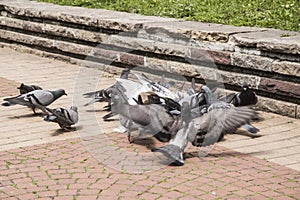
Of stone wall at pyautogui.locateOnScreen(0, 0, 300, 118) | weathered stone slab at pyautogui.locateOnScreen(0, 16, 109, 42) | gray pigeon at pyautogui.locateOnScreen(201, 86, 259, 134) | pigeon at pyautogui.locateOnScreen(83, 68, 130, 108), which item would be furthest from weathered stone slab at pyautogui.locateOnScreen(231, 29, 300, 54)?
weathered stone slab at pyautogui.locateOnScreen(0, 16, 109, 42)

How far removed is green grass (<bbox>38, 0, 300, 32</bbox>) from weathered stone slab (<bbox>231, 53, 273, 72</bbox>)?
99 cm

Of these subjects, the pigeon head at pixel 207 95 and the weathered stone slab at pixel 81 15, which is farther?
the weathered stone slab at pixel 81 15

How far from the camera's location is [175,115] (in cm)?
612

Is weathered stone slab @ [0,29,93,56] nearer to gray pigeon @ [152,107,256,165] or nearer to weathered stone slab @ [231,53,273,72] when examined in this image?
weathered stone slab @ [231,53,273,72]

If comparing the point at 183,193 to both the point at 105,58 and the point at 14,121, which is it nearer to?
the point at 14,121

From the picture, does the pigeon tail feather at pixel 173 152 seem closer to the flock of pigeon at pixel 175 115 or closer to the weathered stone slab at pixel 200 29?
the flock of pigeon at pixel 175 115

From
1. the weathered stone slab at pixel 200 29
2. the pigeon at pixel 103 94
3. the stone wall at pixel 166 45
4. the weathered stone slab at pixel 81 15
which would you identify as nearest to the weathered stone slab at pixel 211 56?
the stone wall at pixel 166 45

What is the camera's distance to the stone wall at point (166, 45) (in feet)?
23.3

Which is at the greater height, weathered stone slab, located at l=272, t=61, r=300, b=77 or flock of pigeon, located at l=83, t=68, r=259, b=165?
weathered stone slab, located at l=272, t=61, r=300, b=77

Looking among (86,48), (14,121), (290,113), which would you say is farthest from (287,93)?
(86,48)

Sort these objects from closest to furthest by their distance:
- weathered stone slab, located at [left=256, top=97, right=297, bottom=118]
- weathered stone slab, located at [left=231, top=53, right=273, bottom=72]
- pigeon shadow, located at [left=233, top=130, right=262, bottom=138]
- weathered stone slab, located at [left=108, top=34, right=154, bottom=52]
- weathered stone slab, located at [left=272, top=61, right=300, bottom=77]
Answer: pigeon shadow, located at [left=233, top=130, right=262, bottom=138]
weathered stone slab, located at [left=272, top=61, right=300, bottom=77]
weathered stone slab, located at [left=256, top=97, right=297, bottom=118]
weathered stone slab, located at [left=231, top=53, right=273, bottom=72]
weathered stone slab, located at [left=108, top=34, right=154, bottom=52]

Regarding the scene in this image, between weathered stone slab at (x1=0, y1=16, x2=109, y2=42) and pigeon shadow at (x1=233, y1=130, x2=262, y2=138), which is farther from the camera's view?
weathered stone slab at (x1=0, y1=16, x2=109, y2=42)

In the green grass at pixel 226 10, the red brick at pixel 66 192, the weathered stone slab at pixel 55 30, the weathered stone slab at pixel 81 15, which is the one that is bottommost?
the red brick at pixel 66 192

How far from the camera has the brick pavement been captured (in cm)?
511
